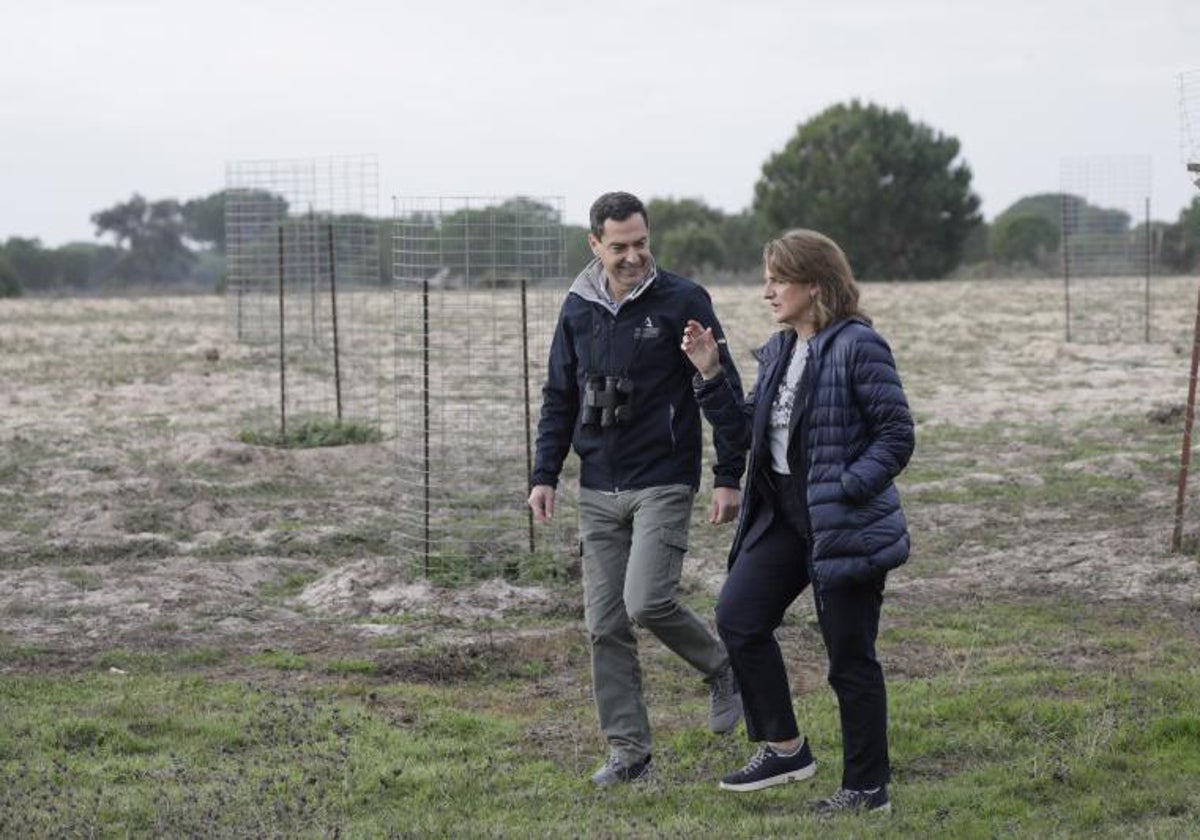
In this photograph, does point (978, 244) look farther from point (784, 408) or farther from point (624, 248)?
point (784, 408)

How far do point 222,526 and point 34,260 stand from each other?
202ft

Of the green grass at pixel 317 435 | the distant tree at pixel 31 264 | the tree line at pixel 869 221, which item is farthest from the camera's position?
the distant tree at pixel 31 264

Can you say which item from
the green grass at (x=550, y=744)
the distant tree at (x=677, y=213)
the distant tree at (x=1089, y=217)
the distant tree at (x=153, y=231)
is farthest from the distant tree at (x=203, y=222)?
the green grass at (x=550, y=744)

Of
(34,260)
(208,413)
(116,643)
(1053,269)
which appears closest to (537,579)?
(116,643)

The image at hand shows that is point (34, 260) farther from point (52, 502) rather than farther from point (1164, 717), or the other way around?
point (1164, 717)

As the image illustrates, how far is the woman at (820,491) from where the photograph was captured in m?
5.79

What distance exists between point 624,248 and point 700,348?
1.64ft

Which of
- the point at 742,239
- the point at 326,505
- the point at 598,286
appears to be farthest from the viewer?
the point at 742,239

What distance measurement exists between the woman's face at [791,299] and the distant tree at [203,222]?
3086 inches

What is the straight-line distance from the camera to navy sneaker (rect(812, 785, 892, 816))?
6.11 metres

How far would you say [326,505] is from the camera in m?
14.0

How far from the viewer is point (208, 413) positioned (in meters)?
19.8

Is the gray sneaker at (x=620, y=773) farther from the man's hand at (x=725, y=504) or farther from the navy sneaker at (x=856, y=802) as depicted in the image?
the man's hand at (x=725, y=504)

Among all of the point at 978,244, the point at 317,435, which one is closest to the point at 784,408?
the point at 317,435
